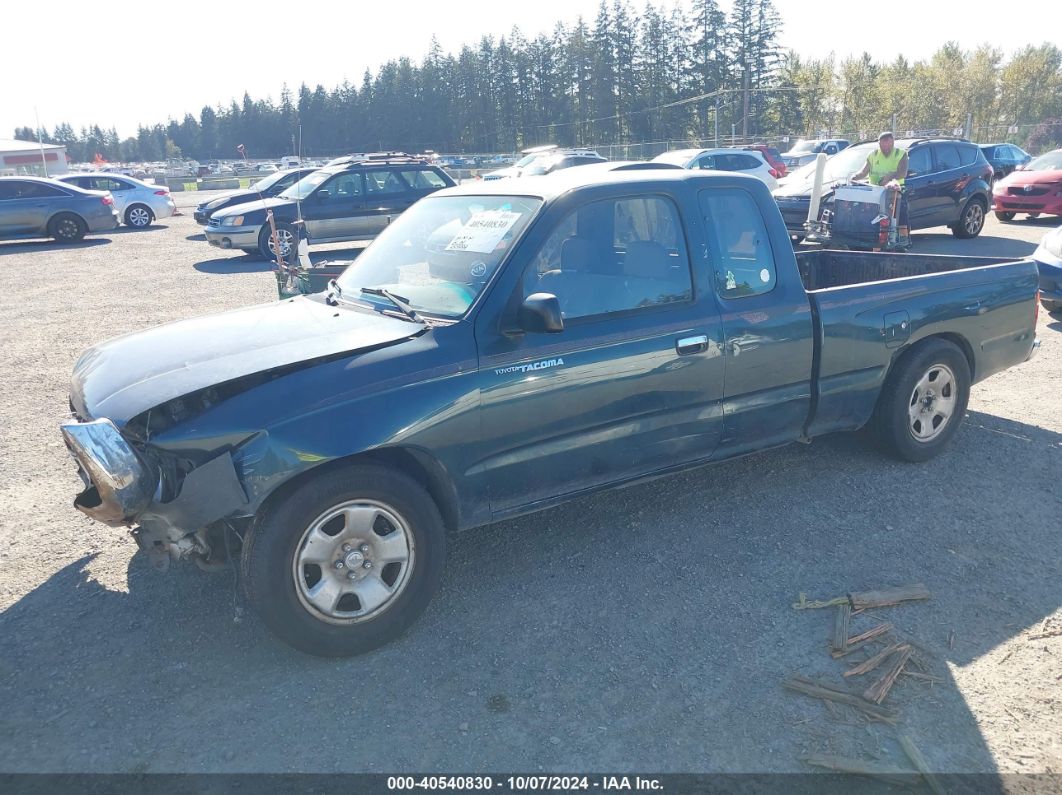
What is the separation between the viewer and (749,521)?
14.4ft

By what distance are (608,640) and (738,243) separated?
224 centimetres

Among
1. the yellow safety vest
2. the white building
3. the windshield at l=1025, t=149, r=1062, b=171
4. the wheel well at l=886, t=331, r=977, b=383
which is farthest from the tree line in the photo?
the wheel well at l=886, t=331, r=977, b=383

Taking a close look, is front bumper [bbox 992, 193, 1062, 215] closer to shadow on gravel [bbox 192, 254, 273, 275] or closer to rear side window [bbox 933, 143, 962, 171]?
rear side window [bbox 933, 143, 962, 171]

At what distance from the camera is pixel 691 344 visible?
4000 millimetres

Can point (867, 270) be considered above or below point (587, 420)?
above

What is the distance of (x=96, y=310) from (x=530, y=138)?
86.6m

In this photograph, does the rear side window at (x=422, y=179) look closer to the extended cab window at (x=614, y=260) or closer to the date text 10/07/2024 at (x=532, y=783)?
the extended cab window at (x=614, y=260)

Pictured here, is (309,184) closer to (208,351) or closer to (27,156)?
(208,351)

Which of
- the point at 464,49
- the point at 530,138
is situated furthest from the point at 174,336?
the point at 464,49

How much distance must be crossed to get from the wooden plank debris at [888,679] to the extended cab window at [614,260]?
1905 mm

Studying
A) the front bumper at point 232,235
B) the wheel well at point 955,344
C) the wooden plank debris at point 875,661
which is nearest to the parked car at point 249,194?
the front bumper at point 232,235

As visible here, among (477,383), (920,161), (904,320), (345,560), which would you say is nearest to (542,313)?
(477,383)

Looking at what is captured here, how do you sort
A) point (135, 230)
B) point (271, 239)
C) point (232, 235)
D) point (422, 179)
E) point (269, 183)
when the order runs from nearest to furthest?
point (271, 239), point (232, 235), point (422, 179), point (269, 183), point (135, 230)

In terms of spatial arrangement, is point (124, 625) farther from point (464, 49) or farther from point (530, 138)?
point (464, 49)
